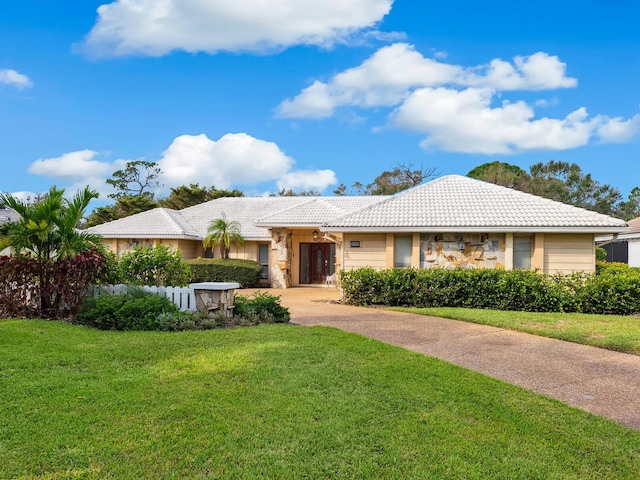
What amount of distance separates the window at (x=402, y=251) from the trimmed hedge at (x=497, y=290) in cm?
144

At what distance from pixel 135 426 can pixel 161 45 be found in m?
12.7

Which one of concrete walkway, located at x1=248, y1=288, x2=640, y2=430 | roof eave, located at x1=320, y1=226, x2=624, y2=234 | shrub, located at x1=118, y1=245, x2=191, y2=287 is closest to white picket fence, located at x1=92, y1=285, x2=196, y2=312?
shrub, located at x1=118, y1=245, x2=191, y2=287

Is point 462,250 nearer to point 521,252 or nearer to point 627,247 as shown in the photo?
point 521,252

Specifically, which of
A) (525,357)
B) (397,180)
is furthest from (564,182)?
(525,357)

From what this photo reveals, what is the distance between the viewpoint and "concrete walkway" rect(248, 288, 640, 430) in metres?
5.27

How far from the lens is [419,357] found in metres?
6.60

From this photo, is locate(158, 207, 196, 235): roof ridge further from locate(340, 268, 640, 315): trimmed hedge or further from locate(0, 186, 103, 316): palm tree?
locate(0, 186, 103, 316): palm tree

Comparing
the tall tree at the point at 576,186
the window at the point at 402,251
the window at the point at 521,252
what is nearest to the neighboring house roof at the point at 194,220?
the window at the point at 402,251

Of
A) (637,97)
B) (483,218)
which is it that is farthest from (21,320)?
(637,97)

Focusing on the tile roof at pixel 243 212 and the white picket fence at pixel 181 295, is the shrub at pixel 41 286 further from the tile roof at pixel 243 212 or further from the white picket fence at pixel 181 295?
the tile roof at pixel 243 212

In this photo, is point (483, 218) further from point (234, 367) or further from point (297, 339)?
point (234, 367)

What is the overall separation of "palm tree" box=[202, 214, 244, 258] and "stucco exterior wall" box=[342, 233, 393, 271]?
25.9 feet

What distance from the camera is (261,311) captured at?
9492 millimetres

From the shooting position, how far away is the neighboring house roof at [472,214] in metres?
13.5
